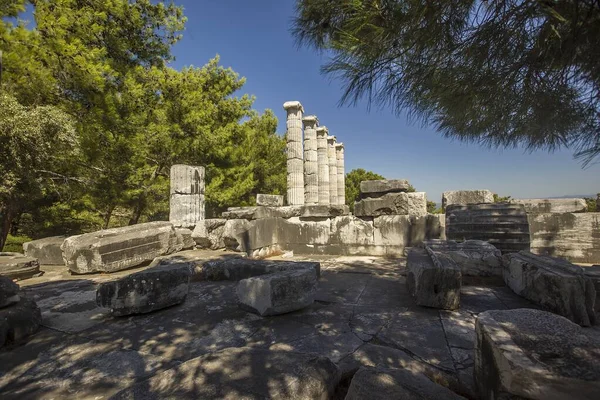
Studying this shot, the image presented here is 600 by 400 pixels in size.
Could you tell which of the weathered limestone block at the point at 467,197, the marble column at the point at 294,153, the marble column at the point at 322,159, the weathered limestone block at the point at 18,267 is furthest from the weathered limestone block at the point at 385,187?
the marble column at the point at 322,159

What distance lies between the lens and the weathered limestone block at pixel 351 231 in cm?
586

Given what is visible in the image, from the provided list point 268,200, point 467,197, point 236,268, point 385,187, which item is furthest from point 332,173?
point 236,268

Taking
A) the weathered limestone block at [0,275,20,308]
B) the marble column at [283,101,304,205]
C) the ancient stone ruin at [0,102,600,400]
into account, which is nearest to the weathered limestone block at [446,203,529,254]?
the ancient stone ruin at [0,102,600,400]

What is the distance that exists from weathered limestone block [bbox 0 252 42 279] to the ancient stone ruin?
2 centimetres

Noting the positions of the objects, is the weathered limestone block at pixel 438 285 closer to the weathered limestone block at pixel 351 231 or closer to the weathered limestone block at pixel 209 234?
the weathered limestone block at pixel 351 231

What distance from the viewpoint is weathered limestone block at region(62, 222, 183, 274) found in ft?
14.7

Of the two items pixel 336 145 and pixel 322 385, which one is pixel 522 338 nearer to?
pixel 322 385

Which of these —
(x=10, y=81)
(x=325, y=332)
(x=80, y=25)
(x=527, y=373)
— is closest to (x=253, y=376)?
(x=325, y=332)

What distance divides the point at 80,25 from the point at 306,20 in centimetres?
995

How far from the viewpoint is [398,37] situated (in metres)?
2.79

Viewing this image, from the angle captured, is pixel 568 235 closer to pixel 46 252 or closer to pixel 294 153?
pixel 294 153

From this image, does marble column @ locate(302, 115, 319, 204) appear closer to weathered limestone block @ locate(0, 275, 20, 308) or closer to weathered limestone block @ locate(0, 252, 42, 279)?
weathered limestone block @ locate(0, 252, 42, 279)

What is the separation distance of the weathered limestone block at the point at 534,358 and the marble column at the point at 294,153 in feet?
32.2

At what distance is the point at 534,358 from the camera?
1062 millimetres
